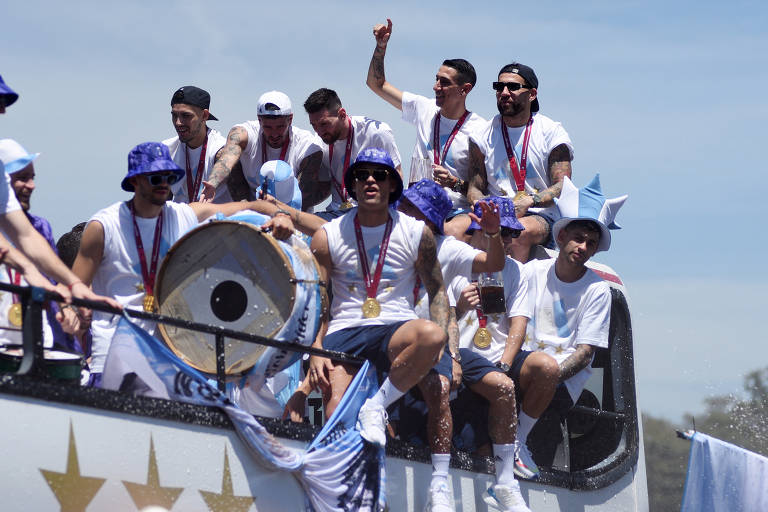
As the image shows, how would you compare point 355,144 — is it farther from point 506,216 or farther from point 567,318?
point 567,318

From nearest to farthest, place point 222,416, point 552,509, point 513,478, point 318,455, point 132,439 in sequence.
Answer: point 132,439 → point 222,416 → point 318,455 → point 513,478 → point 552,509

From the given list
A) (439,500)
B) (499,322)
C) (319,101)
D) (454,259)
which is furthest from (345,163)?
(439,500)

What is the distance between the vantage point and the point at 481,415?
8.77 meters

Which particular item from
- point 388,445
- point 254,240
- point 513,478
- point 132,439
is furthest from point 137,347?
point 513,478

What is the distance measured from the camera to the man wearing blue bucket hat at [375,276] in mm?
7633

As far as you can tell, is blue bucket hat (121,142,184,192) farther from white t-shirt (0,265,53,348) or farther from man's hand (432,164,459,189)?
man's hand (432,164,459,189)

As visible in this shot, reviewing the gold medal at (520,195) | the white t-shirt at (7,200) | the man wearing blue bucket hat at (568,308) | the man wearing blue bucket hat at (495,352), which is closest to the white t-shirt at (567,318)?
the man wearing blue bucket hat at (568,308)

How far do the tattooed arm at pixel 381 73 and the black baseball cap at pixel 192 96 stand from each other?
5.85ft

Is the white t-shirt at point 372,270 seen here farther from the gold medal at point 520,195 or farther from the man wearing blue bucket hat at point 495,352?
the gold medal at point 520,195

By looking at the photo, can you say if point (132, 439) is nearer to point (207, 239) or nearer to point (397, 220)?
point (207, 239)

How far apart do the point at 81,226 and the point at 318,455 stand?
3193mm

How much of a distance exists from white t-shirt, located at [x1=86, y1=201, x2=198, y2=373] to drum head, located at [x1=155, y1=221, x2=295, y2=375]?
0.20m

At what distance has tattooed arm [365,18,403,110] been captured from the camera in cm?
1102

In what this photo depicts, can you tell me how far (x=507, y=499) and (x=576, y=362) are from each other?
128 centimetres
